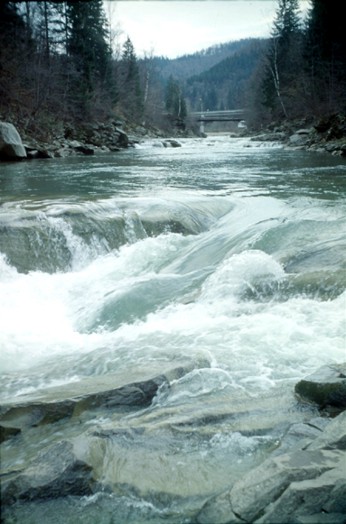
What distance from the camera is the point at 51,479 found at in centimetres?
244

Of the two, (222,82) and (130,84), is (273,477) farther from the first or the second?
(222,82)

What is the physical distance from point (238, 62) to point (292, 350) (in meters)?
172

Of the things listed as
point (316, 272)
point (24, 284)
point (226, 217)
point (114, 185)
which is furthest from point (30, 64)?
point (316, 272)

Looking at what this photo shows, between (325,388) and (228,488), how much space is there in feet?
3.79

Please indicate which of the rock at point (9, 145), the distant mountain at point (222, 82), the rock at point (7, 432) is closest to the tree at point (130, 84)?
the rock at point (9, 145)

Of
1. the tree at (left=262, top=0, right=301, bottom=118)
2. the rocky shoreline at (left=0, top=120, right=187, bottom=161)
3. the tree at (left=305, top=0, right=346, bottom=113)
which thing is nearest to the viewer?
the rocky shoreline at (left=0, top=120, right=187, bottom=161)

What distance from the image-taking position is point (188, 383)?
3773mm

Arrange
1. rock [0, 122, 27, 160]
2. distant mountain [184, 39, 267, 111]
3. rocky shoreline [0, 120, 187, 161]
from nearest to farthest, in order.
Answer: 1. rock [0, 122, 27, 160]
2. rocky shoreline [0, 120, 187, 161]
3. distant mountain [184, 39, 267, 111]

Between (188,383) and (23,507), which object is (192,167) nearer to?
(188,383)

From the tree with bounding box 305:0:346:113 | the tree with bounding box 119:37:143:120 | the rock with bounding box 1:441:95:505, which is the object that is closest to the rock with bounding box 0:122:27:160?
the rock with bounding box 1:441:95:505

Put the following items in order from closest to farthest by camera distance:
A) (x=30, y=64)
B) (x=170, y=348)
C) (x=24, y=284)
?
(x=170, y=348) → (x=24, y=284) → (x=30, y=64)

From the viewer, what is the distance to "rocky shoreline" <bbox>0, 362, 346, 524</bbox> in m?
2.24

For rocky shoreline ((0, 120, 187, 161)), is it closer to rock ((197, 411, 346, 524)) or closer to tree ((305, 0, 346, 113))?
tree ((305, 0, 346, 113))

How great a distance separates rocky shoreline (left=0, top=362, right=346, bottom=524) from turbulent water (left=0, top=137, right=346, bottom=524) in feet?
0.33
